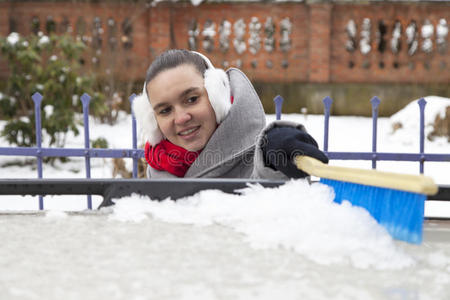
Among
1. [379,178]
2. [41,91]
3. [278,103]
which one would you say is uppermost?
[41,91]

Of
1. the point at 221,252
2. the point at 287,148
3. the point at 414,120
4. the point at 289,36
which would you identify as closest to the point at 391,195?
the point at 221,252

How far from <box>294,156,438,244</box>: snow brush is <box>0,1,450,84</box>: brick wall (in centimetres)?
838

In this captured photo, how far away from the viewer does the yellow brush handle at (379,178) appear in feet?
2.62

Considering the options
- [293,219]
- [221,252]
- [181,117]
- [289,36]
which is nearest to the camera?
[221,252]

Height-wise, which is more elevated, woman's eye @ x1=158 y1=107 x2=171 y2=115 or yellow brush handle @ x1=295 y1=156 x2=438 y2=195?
woman's eye @ x1=158 y1=107 x2=171 y2=115

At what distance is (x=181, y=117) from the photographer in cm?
180

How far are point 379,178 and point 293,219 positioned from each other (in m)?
0.22

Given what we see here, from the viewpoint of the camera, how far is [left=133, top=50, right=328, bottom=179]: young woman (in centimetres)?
184

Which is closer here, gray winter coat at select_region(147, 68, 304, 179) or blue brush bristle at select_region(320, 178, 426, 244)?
blue brush bristle at select_region(320, 178, 426, 244)

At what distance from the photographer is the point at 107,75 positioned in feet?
29.0

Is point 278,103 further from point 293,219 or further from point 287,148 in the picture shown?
point 293,219

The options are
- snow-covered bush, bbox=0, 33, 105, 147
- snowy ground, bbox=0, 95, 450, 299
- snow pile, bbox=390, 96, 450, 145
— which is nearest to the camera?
snowy ground, bbox=0, 95, 450, 299

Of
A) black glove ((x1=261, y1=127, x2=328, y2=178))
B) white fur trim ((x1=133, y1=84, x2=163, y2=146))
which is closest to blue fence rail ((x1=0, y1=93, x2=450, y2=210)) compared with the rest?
white fur trim ((x1=133, y1=84, x2=163, y2=146))

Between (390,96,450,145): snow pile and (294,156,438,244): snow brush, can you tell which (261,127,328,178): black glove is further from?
(390,96,450,145): snow pile
